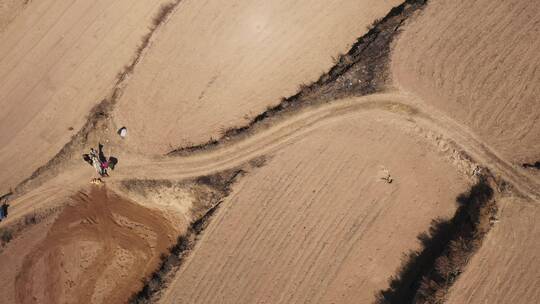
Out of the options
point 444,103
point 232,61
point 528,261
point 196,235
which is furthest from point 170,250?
point 528,261

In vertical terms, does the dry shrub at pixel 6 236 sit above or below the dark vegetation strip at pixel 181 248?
below

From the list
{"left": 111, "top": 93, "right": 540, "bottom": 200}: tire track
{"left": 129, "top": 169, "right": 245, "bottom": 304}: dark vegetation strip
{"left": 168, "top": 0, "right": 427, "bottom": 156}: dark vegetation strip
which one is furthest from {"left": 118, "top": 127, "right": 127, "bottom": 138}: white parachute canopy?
{"left": 129, "top": 169, "right": 245, "bottom": 304}: dark vegetation strip

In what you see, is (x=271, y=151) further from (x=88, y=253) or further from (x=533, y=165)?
(x=533, y=165)

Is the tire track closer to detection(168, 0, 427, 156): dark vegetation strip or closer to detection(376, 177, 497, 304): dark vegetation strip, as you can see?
detection(168, 0, 427, 156): dark vegetation strip

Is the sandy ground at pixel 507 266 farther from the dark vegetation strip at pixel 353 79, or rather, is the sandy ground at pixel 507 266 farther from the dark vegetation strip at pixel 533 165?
the dark vegetation strip at pixel 353 79

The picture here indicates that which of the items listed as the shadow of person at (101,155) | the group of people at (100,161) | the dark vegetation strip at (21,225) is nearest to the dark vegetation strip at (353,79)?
the group of people at (100,161)

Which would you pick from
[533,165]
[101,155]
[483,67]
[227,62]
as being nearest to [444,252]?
[533,165]

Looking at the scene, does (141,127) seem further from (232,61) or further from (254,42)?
(254,42)
